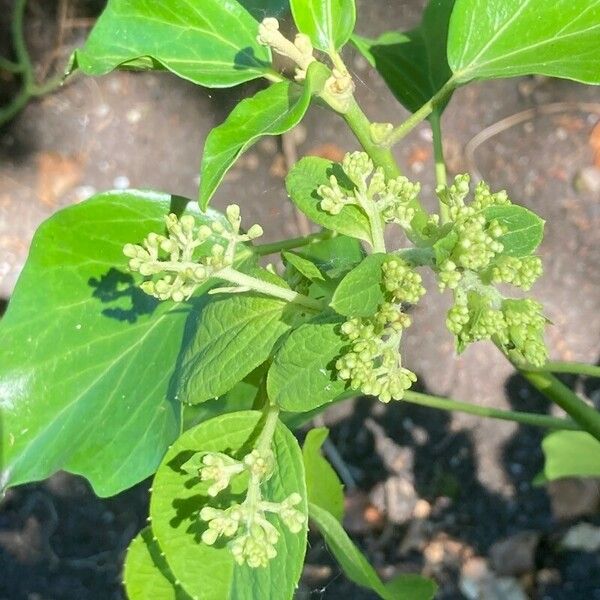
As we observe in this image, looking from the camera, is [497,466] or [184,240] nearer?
[184,240]

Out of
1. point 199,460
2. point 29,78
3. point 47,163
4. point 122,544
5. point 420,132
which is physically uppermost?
point 199,460

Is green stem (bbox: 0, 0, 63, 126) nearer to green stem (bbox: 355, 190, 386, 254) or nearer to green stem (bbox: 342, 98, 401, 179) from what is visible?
green stem (bbox: 342, 98, 401, 179)

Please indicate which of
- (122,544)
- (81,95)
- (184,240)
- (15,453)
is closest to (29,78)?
(81,95)

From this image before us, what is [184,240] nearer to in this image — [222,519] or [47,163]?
[222,519]

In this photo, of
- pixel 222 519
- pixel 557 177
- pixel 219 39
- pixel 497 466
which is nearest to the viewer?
pixel 222 519

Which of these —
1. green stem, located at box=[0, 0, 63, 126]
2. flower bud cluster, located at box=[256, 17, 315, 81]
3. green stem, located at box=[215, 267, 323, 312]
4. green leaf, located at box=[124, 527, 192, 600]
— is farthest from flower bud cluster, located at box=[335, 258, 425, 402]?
green stem, located at box=[0, 0, 63, 126]

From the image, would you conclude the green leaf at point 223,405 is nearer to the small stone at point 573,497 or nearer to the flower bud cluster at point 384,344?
the flower bud cluster at point 384,344

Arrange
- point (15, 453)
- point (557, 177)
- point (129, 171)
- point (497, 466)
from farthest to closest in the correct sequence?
point (129, 171) < point (557, 177) < point (497, 466) < point (15, 453)
